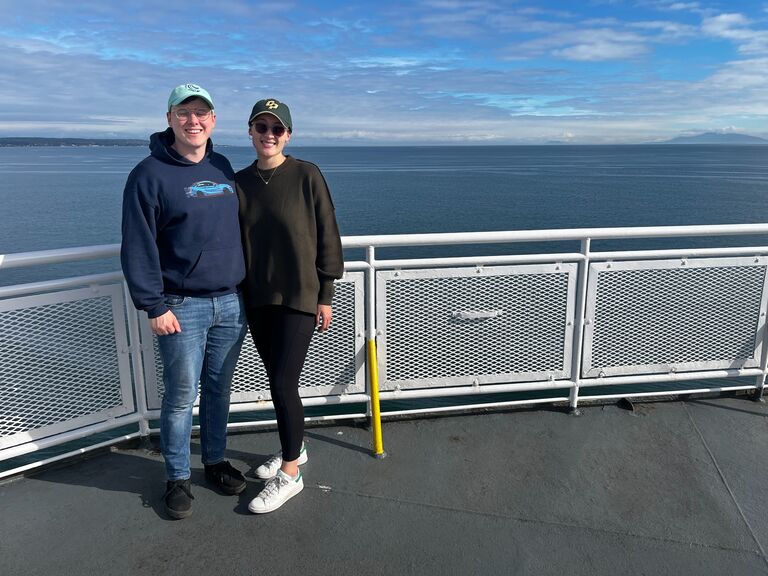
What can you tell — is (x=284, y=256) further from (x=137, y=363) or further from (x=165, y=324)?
(x=137, y=363)

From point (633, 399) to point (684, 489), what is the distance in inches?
44.5

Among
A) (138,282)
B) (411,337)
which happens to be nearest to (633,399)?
(411,337)

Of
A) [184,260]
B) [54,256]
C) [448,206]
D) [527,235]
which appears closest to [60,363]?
[54,256]

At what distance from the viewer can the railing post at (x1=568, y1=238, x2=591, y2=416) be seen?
3832 mm

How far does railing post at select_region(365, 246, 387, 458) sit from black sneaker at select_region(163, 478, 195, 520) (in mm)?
1043

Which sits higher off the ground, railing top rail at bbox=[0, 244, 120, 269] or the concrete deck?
railing top rail at bbox=[0, 244, 120, 269]

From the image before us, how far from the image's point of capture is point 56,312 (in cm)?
317

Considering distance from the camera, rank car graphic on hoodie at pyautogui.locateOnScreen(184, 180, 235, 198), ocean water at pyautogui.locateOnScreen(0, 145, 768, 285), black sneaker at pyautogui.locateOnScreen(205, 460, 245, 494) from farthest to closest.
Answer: ocean water at pyautogui.locateOnScreen(0, 145, 768, 285) < black sneaker at pyautogui.locateOnScreen(205, 460, 245, 494) < car graphic on hoodie at pyautogui.locateOnScreen(184, 180, 235, 198)

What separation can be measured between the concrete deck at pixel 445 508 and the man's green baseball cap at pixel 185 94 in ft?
6.24

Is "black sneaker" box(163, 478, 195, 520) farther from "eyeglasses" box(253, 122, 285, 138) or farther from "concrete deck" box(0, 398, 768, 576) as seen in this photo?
"eyeglasses" box(253, 122, 285, 138)

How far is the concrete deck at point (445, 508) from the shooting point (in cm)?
253

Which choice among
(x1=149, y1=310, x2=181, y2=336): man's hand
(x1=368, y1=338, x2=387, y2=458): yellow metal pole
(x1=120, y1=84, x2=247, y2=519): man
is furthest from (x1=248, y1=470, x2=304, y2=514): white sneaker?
(x1=149, y1=310, x2=181, y2=336): man's hand

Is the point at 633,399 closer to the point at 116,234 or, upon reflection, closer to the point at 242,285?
the point at 242,285

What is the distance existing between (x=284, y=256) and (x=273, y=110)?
2.16 ft
